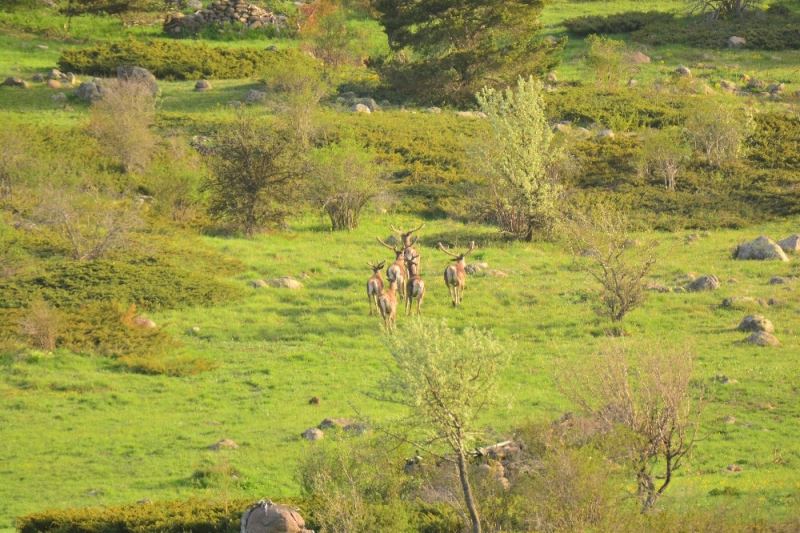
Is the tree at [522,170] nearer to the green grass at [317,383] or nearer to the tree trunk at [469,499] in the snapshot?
the green grass at [317,383]

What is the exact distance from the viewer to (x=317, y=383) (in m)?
31.0

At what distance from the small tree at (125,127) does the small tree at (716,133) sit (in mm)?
20693

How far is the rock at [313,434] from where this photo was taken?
1066 inches

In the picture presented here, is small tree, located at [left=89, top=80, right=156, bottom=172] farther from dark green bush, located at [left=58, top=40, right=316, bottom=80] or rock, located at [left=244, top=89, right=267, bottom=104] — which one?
dark green bush, located at [left=58, top=40, right=316, bottom=80]

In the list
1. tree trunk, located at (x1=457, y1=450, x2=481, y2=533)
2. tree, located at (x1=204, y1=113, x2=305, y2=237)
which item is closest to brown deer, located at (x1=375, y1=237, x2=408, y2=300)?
tree, located at (x1=204, y1=113, x2=305, y2=237)

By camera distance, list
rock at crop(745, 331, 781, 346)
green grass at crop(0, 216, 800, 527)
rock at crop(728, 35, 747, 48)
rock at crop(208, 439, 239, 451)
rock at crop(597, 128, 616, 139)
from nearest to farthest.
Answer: green grass at crop(0, 216, 800, 527), rock at crop(208, 439, 239, 451), rock at crop(745, 331, 781, 346), rock at crop(597, 128, 616, 139), rock at crop(728, 35, 747, 48)

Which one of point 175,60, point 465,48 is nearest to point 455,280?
point 465,48

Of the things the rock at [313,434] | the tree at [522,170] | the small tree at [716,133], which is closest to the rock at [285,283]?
the tree at [522,170]

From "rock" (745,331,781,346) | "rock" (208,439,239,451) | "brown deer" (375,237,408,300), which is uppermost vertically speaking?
"brown deer" (375,237,408,300)

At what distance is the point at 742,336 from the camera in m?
33.4

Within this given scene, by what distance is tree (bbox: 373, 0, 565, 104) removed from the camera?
62.7 meters

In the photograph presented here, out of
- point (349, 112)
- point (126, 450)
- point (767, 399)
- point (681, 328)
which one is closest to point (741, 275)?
point (681, 328)

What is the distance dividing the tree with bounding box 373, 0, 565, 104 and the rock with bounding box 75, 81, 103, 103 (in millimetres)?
13122

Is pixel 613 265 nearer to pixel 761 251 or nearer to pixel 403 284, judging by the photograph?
pixel 403 284
